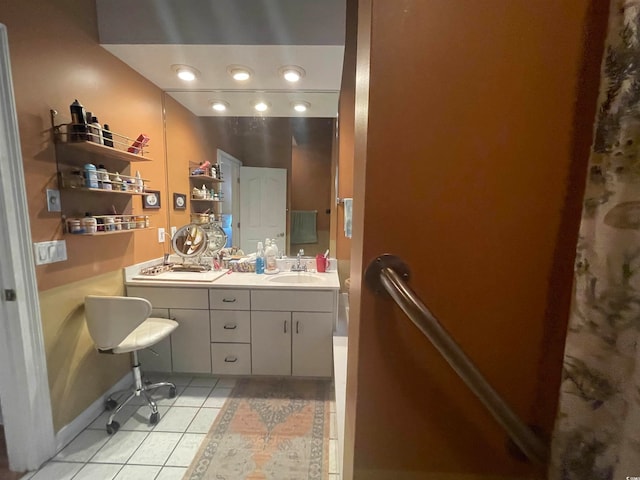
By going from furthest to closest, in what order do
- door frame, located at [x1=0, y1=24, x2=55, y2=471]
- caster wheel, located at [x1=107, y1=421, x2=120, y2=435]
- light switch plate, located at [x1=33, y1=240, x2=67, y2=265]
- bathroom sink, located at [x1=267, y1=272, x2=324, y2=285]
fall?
bathroom sink, located at [x1=267, y1=272, x2=324, y2=285], caster wheel, located at [x1=107, y1=421, x2=120, y2=435], light switch plate, located at [x1=33, y1=240, x2=67, y2=265], door frame, located at [x1=0, y1=24, x2=55, y2=471]

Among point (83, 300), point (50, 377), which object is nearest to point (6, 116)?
point (83, 300)

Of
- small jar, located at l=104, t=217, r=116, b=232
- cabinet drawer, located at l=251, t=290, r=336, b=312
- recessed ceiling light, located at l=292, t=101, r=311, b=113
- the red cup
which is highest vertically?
recessed ceiling light, located at l=292, t=101, r=311, b=113

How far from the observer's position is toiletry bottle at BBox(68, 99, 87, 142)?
4.64ft

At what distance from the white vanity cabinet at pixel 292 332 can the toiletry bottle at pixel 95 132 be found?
127cm

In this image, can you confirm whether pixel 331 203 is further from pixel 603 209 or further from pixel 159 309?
pixel 603 209

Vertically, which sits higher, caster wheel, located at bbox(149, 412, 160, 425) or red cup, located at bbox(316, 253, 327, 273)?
red cup, located at bbox(316, 253, 327, 273)

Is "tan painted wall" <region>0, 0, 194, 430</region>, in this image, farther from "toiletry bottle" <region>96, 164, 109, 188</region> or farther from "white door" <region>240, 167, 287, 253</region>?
"white door" <region>240, 167, 287, 253</region>

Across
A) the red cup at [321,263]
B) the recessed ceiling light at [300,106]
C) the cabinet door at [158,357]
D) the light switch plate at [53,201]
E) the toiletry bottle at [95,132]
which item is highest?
the recessed ceiling light at [300,106]

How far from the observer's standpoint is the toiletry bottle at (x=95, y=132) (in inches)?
57.6

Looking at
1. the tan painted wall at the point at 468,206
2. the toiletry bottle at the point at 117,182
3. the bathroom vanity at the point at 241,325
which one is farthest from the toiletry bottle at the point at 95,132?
the tan painted wall at the point at 468,206

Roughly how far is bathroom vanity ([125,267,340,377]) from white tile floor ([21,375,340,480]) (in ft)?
0.81

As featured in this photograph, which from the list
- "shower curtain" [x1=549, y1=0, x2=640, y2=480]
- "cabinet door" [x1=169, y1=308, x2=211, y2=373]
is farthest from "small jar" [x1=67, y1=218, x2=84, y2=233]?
"shower curtain" [x1=549, y1=0, x2=640, y2=480]

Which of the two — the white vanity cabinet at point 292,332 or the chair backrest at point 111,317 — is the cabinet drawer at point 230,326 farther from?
the chair backrest at point 111,317

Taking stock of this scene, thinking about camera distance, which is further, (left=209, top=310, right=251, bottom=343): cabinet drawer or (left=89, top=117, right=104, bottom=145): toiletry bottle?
(left=209, top=310, right=251, bottom=343): cabinet drawer
